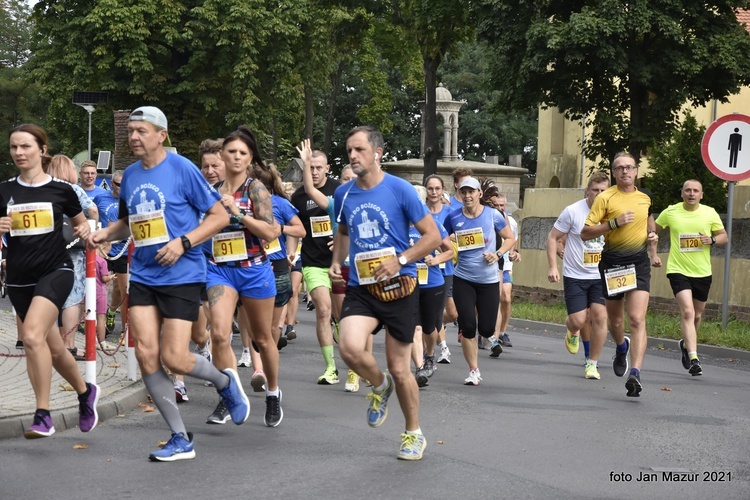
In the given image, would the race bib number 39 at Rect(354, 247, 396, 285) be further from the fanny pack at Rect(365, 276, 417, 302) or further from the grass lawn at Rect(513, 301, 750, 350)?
the grass lawn at Rect(513, 301, 750, 350)

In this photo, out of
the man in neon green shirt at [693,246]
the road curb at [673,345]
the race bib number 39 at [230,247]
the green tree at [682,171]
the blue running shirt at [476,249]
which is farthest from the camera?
the green tree at [682,171]

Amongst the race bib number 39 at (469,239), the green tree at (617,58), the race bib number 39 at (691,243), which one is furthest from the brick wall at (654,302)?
the race bib number 39 at (469,239)

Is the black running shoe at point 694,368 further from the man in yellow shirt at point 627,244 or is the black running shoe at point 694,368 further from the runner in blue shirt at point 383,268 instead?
the runner in blue shirt at point 383,268

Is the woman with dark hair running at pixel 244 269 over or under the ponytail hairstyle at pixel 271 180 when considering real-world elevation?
under

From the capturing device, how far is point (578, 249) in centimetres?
1215

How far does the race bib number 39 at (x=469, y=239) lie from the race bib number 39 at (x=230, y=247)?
12.2 ft

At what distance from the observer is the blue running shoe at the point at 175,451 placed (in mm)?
6988

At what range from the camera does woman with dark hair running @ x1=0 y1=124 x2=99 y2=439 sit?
24.8ft

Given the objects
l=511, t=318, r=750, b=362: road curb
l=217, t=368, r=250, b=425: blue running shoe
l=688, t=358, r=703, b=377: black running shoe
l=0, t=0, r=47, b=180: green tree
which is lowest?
l=511, t=318, r=750, b=362: road curb

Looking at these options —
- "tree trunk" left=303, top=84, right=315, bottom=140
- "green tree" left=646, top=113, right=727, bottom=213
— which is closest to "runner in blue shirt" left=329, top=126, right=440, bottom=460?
"green tree" left=646, top=113, right=727, bottom=213

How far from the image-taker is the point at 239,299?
27.7 ft

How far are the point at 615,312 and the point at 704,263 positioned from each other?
2543mm

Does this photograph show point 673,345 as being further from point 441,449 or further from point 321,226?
point 441,449

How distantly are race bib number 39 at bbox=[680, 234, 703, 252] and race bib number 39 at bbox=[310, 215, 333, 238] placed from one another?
401cm
